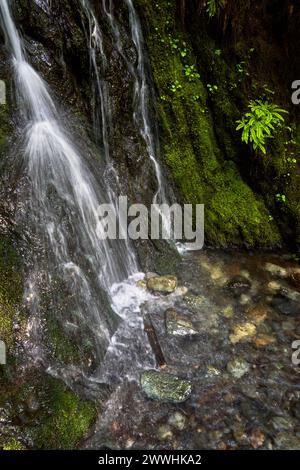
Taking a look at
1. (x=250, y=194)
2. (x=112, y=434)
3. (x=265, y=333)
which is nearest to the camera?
(x=112, y=434)

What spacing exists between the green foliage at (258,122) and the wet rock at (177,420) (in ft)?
14.7

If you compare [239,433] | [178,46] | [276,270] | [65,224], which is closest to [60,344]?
[65,224]

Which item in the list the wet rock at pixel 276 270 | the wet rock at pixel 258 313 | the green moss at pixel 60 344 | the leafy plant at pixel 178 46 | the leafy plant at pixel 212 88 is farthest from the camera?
the leafy plant at pixel 212 88

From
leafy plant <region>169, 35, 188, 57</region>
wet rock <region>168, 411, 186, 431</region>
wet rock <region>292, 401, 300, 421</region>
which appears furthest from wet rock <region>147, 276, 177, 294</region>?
leafy plant <region>169, 35, 188, 57</region>

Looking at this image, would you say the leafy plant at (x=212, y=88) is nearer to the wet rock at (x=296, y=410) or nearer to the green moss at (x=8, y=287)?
the green moss at (x=8, y=287)

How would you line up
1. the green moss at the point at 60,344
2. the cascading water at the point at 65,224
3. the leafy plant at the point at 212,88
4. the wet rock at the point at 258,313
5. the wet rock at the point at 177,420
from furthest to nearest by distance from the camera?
1. the leafy plant at the point at 212,88
2. the wet rock at the point at 258,313
3. the cascading water at the point at 65,224
4. the green moss at the point at 60,344
5. the wet rock at the point at 177,420

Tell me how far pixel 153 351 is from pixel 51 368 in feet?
4.71

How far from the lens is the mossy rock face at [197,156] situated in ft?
22.3

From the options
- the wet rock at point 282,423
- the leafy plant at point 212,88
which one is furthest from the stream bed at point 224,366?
the leafy plant at point 212,88

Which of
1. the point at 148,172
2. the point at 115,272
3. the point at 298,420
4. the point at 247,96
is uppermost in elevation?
the point at 247,96

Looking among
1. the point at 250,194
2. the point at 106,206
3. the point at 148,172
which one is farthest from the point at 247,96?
the point at 106,206

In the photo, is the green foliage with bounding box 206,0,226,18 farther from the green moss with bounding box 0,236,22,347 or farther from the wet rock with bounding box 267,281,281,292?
the green moss with bounding box 0,236,22,347

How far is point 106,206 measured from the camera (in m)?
6.10

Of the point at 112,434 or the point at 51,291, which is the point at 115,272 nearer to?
the point at 51,291
